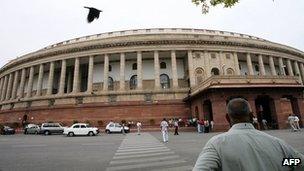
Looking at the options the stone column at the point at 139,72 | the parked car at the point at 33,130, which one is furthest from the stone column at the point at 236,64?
the parked car at the point at 33,130

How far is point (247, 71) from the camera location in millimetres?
51938

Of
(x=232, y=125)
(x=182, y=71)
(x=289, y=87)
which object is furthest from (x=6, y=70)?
(x=232, y=125)

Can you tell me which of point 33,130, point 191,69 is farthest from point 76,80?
point 191,69

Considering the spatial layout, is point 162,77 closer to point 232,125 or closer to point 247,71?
point 247,71

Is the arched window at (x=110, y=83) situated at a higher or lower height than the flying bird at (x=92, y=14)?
higher

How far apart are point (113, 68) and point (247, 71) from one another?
25.0 m

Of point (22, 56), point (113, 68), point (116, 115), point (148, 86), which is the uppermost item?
point (22, 56)

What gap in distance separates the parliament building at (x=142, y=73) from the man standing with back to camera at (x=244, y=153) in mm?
30644

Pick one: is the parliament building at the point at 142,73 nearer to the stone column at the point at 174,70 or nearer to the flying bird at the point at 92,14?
the stone column at the point at 174,70

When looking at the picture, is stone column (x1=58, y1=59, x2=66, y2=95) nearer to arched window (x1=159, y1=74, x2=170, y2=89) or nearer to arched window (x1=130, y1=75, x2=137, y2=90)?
arched window (x1=130, y1=75, x2=137, y2=90)

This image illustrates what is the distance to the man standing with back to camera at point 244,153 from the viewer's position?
258 centimetres

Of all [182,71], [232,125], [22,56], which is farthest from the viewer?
[22,56]

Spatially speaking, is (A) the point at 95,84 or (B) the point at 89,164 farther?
(A) the point at 95,84

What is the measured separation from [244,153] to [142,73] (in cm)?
4535
